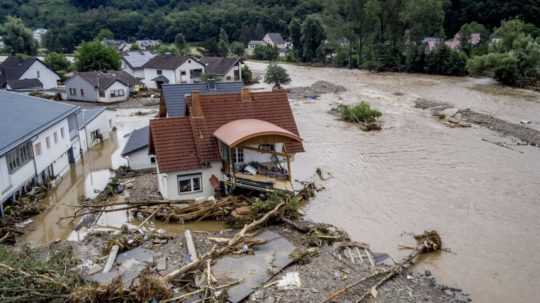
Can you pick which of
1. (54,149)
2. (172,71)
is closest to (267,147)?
(54,149)

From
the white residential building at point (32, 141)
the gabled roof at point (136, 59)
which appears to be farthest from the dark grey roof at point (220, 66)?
the white residential building at point (32, 141)

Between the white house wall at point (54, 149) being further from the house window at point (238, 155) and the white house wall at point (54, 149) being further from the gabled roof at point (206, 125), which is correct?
the house window at point (238, 155)

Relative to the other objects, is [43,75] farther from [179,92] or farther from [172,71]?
[179,92]

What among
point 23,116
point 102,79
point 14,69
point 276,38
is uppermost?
point 276,38

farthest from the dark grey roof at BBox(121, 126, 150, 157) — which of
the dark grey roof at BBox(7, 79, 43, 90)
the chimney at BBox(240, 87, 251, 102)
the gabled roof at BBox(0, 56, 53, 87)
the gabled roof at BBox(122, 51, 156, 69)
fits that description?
the gabled roof at BBox(122, 51, 156, 69)

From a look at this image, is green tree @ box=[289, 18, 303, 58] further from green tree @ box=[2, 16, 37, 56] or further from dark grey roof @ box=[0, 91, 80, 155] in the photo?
dark grey roof @ box=[0, 91, 80, 155]
